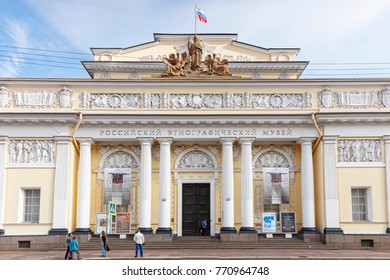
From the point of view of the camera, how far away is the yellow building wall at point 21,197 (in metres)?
27.2

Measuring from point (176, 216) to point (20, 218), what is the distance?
29.6 feet

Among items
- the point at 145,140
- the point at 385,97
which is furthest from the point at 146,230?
the point at 385,97

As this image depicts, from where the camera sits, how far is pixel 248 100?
2891cm

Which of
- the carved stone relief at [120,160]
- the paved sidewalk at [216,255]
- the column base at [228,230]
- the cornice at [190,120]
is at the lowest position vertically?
the paved sidewalk at [216,255]

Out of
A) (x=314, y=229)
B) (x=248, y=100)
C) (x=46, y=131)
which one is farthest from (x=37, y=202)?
(x=314, y=229)

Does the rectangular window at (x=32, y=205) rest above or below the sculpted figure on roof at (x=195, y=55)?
below

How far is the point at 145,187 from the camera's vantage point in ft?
92.0

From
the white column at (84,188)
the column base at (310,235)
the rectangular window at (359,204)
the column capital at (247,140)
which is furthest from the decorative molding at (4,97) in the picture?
the rectangular window at (359,204)

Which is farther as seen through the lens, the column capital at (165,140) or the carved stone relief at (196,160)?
the carved stone relief at (196,160)

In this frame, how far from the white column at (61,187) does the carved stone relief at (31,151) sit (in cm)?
52

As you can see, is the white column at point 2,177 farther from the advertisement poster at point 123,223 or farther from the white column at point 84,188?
the advertisement poster at point 123,223

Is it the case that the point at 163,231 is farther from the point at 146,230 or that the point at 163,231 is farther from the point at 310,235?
the point at 310,235

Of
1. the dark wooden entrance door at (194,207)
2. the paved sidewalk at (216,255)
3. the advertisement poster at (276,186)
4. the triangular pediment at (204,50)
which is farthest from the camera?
the triangular pediment at (204,50)

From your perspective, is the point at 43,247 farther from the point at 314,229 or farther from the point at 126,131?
the point at 314,229
